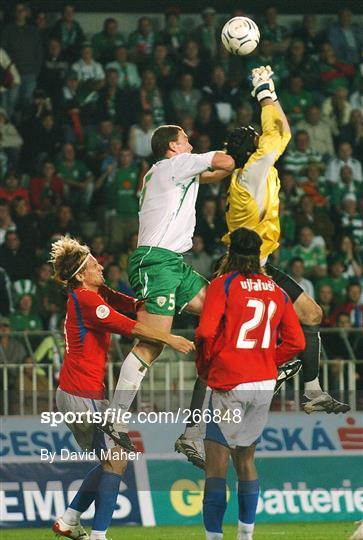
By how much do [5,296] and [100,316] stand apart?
6.65 m

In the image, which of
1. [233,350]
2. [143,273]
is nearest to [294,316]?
[233,350]

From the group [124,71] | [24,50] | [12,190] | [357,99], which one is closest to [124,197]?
[12,190]

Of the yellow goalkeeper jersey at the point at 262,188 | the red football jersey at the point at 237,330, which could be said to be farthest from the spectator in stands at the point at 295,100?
the red football jersey at the point at 237,330

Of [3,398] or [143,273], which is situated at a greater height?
[143,273]

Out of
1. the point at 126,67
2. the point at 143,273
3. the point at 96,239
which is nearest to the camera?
the point at 143,273

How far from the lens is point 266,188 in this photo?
12.0 metres

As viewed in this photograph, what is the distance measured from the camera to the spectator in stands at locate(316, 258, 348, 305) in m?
18.5

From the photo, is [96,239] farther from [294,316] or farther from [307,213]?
[294,316]

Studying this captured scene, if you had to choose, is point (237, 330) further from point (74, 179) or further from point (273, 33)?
point (273, 33)

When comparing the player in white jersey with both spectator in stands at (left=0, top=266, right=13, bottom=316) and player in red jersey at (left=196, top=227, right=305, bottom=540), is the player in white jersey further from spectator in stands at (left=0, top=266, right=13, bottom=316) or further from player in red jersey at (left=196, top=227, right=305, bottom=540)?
spectator in stands at (left=0, top=266, right=13, bottom=316)

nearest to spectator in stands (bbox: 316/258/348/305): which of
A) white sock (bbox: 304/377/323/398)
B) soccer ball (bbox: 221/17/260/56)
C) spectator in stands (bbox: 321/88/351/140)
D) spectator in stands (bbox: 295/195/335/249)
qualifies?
spectator in stands (bbox: 295/195/335/249)

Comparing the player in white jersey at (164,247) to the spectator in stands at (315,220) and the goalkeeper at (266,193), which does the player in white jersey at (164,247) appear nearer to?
the goalkeeper at (266,193)

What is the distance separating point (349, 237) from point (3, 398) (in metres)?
6.23

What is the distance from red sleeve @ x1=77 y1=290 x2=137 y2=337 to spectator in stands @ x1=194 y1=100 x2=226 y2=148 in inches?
368
